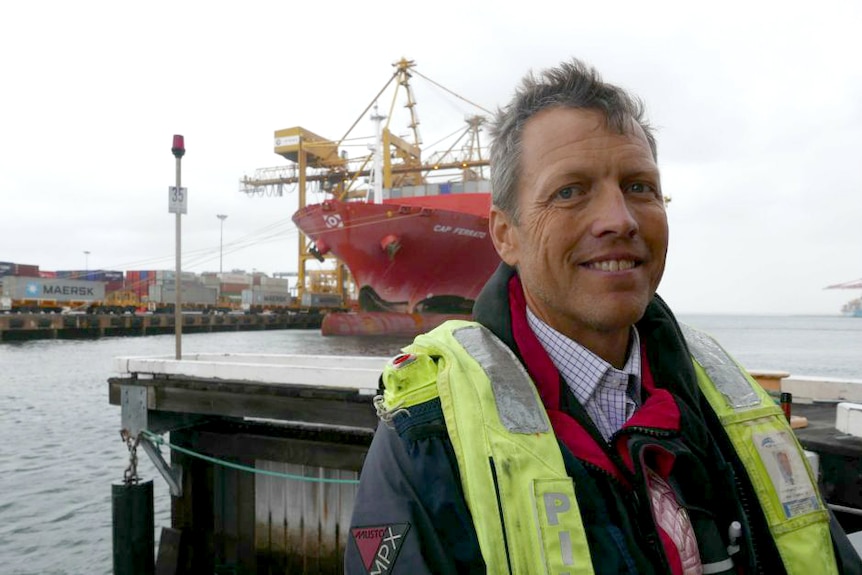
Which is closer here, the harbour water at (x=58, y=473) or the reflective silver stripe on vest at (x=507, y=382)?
the reflective silver stripe on vest at (x=507, y=382)

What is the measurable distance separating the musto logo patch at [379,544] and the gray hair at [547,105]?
0.73 m

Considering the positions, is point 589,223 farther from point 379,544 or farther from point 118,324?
point 118,324

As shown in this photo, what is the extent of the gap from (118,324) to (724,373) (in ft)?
139

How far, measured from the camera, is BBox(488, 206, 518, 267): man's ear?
1.41 metres

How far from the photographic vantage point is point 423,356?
1177mm

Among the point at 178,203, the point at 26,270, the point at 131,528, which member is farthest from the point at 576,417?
the point at 26,270

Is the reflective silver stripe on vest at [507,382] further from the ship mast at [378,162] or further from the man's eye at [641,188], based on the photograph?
the ship mast at [378,162]

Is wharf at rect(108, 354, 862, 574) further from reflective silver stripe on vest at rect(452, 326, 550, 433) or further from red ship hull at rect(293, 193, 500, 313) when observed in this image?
red ship hull at rect(293, 193, 500, 313)

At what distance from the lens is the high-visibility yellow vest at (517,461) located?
1.02 metres

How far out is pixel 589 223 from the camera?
49.6 inches

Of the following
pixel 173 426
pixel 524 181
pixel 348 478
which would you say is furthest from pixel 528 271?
pixel 173 426

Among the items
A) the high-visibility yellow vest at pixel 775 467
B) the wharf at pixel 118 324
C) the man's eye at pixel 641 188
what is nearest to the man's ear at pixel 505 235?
the man's eye at pixel 641 188

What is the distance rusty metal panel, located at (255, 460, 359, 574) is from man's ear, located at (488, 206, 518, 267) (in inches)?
128

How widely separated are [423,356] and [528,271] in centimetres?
34
